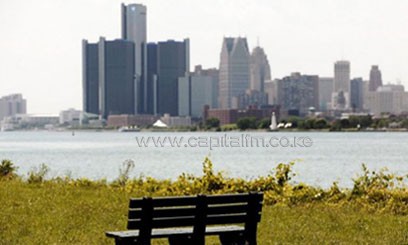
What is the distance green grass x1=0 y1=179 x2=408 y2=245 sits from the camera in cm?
1306

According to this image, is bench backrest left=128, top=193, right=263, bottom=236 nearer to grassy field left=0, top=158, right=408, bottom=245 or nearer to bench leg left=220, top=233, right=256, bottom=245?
bench leg left=220, top=233, right=256, bottom=245

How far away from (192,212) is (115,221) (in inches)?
170

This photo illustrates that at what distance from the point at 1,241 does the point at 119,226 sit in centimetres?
235

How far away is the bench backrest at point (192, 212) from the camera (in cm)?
1041

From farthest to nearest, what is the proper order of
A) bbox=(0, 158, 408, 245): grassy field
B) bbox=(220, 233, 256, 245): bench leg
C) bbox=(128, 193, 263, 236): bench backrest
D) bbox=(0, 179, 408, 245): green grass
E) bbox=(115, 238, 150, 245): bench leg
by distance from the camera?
bbox=(0, 158, 408, 245): grassy field
bbox=(0, 179, 408, 245): green grass
bbox=(220, 233, 256, 245): bench leg
bbox=(115, 238, 150, 245): bench leg
bbox=(128, 193, 263, 236): bench backrest

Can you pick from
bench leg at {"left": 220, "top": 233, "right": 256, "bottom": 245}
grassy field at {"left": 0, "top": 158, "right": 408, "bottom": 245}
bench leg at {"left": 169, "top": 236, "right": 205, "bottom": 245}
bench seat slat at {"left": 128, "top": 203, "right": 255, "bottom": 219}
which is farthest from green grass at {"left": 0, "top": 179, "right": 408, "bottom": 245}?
→ bench leg at {"left": 169, "top": 236, "right": 205, "bottom": 245}

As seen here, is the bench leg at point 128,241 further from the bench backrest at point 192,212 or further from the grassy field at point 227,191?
the grassy field at point 227,191

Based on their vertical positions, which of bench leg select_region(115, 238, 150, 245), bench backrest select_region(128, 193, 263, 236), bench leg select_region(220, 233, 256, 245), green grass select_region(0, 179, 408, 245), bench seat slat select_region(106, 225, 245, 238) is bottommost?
green grass select_region(0, 179, 408, 245)

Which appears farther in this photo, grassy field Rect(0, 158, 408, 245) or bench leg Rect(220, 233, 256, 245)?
grassy field Rect(0, 158, 408, 245)

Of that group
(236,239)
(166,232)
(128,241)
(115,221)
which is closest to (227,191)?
(115,221)

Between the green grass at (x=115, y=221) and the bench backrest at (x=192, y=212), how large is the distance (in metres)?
1.62

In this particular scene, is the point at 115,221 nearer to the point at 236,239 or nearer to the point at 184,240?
the point at 236,239

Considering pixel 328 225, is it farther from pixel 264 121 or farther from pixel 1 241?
pixel 264 121

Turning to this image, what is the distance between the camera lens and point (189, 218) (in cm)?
1072
